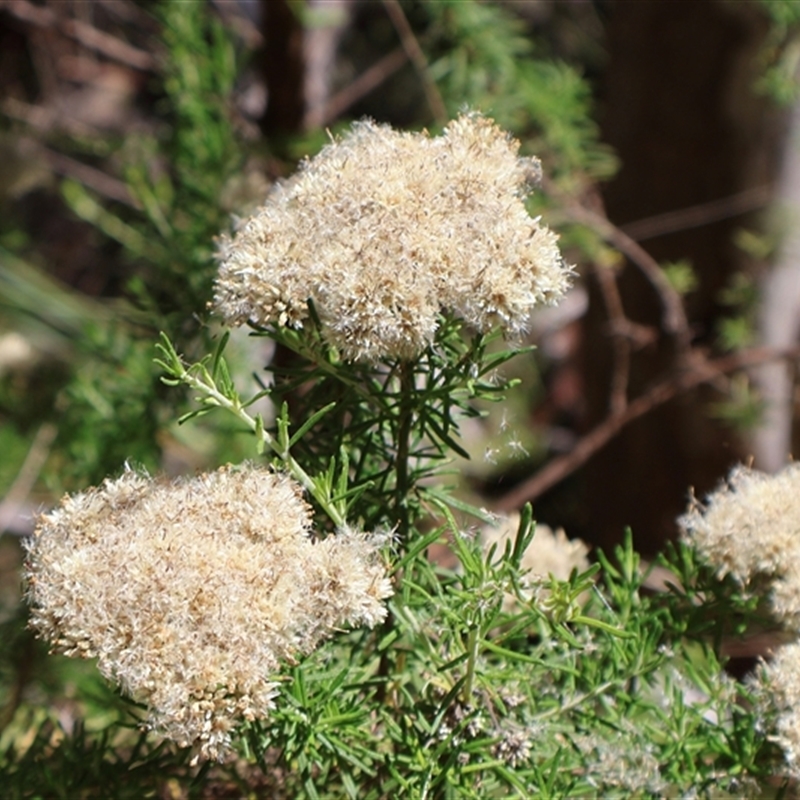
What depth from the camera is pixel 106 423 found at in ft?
3.92

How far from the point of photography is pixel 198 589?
1.33 ft

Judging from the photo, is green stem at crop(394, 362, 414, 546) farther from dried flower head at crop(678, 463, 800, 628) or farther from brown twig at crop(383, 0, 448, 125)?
brown twig at crop(383, 0, 448, 125)

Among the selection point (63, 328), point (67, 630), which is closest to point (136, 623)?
point (67, 630)

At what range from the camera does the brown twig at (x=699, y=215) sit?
5.37 ft

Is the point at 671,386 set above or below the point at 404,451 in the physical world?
above

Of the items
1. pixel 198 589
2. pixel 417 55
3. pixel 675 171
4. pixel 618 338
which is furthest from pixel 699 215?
pixel 198 589

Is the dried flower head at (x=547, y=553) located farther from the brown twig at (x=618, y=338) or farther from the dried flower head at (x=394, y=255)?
the brown twig at (x=618, y=338)

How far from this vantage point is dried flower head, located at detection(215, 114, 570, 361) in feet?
1.45

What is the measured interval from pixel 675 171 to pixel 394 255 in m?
1.42

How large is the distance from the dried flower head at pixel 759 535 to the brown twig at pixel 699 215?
1.13 meters

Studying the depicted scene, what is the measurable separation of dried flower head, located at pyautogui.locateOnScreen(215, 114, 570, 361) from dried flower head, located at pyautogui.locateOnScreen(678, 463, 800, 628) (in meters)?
0.19

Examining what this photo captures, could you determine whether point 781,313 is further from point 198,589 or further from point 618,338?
point 198,589

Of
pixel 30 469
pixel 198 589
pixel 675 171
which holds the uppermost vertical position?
pixel 675 171

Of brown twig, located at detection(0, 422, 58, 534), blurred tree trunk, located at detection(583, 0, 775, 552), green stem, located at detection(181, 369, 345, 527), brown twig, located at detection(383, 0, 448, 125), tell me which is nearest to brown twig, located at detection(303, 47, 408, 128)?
brown twig, located at detection(383, 0, 448, 125)
